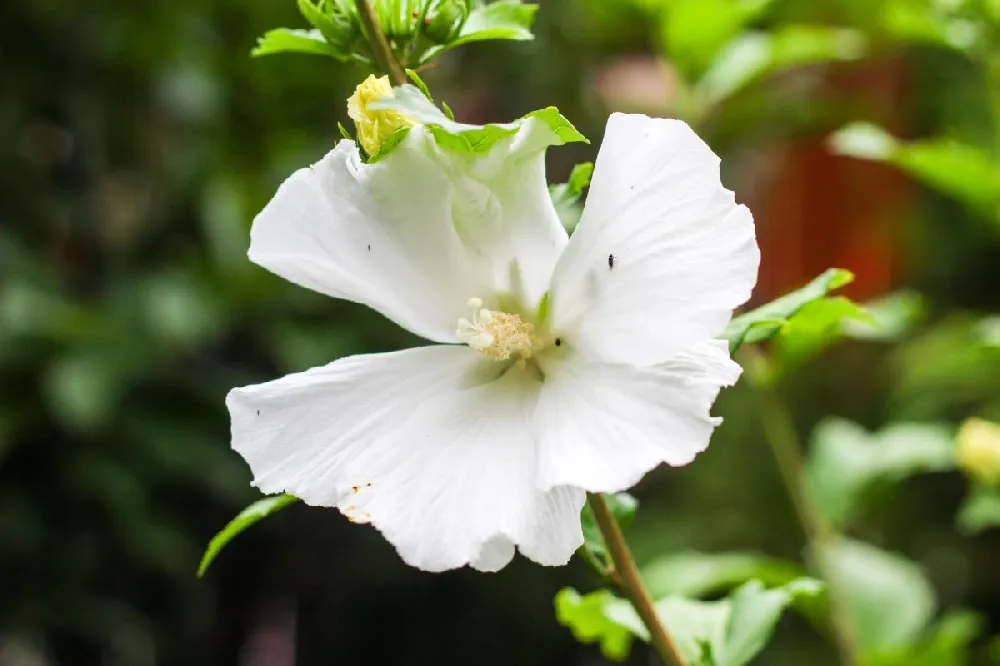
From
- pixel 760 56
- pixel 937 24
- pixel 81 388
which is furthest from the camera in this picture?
pixel 81 388

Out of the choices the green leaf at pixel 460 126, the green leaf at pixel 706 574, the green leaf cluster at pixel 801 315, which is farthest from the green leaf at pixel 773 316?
the green leaf at pixel 706 574

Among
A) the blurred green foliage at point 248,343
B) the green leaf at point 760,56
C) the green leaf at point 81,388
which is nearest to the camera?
the green leaf at point 760,56

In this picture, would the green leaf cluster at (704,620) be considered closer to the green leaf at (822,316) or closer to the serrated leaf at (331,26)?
the green leaf at (822,316)

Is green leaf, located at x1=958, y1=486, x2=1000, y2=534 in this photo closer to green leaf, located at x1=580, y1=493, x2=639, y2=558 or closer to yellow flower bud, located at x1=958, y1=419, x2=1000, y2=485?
yellow flower bud, located at x1=958, y1=419, x2=1000, y2=485

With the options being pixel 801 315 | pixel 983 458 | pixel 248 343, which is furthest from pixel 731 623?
pixel 248 343

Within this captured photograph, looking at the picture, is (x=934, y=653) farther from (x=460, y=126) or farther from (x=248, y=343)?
(x=248, y=343)

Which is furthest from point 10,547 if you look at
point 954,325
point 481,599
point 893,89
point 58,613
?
point 893,89
